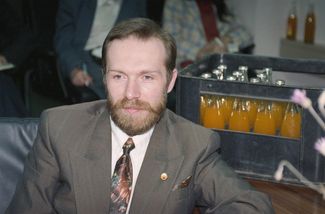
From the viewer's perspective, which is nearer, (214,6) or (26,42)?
(26,42)

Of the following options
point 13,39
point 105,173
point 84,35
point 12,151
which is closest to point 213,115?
point 105,173

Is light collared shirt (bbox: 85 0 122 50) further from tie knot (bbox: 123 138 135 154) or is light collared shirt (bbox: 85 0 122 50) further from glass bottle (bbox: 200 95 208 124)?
tie knot (bbox: 123 138 135 154)

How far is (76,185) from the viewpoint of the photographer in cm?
125

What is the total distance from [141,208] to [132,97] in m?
0.27

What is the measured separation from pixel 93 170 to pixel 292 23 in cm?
304

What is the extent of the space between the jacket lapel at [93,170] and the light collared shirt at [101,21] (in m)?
1.85

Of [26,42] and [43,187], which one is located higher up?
[26,42]

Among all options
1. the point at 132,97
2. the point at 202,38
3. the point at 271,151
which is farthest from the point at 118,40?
the point at 202,38

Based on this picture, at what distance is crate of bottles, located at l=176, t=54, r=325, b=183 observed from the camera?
4.50 ft

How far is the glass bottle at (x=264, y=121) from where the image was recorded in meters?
1.45

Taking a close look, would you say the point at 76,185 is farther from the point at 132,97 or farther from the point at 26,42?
the point at 26,42

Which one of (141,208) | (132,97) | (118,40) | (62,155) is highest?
(118,40)

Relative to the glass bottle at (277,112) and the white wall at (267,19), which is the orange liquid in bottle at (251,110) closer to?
the glass bottle at (277,112)

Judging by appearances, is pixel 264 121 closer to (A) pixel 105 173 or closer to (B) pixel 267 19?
(A) pixel 105 173
